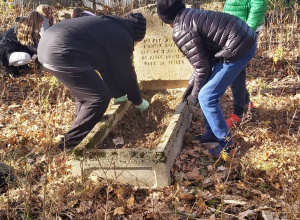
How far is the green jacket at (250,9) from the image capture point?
4.37m

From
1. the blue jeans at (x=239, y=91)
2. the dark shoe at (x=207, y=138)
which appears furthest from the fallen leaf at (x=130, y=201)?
the blue jeans at (x=239, y=91)

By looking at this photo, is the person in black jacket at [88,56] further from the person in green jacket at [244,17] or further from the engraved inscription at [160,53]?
the engraved inscription at [160,53]

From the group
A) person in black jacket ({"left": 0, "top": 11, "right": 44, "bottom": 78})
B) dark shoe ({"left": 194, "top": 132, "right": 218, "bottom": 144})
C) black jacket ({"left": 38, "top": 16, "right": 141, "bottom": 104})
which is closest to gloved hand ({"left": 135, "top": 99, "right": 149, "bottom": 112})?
black jacket ({"left": 38, "top": 16, "right": 141, "bottom": 104})

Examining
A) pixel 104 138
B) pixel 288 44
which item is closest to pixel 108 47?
pixel 104 138

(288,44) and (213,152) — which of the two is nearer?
(213,152)

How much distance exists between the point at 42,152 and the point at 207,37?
2338 mm

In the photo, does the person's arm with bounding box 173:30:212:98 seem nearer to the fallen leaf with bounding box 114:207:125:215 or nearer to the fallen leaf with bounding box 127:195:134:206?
the fallen leaf with bounding box 127:195:134:206

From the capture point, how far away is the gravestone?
5.57 m

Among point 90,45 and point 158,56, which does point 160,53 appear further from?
point 90,45

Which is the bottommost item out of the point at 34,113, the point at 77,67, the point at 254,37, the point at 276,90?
the point at 34,113

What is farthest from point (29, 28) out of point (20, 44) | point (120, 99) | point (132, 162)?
point (132, 162)

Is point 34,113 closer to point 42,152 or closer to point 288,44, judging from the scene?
point 42,152

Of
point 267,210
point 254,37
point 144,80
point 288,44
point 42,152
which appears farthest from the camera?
point 288,44

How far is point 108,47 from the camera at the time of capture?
151 inches
